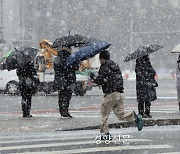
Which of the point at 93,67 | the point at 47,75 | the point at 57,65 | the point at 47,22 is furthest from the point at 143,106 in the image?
the point at 47,22

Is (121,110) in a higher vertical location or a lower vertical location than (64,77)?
lower

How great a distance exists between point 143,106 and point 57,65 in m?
2.26

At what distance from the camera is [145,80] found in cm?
1292

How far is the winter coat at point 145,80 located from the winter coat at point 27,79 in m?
2.44

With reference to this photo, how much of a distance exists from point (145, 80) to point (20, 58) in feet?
9.68

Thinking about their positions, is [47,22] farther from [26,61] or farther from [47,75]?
[26,61]

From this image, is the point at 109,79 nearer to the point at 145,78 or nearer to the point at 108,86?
the point at 108,86

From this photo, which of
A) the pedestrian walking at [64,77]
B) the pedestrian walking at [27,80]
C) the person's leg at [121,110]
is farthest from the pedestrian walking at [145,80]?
the person's leg at [121,110]

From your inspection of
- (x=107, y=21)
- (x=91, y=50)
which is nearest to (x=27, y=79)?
(x=91, y=50)

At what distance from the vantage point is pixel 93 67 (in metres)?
27.6

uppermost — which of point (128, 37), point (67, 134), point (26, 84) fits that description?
point (128, 37)

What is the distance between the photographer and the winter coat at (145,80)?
12930 mm

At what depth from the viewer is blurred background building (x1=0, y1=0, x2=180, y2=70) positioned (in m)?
66.1

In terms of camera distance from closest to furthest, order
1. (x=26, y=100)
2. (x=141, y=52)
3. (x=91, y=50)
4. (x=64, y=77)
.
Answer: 1. (x=91, y=50)
2. (x=64, y=77)
3. (x=141, y=52)
4. (x=26, y=100)
